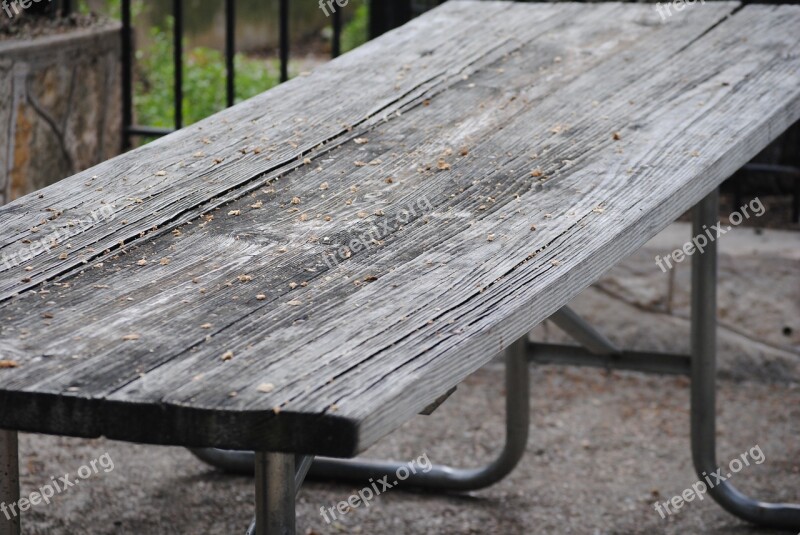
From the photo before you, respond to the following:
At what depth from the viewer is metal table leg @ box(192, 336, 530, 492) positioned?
270cm

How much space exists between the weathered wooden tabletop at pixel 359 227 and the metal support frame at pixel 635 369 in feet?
1.69

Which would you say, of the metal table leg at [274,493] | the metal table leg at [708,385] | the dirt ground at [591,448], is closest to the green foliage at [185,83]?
the dirt ground at [591,448]

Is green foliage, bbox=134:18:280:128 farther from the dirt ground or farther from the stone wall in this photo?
the dirt ground

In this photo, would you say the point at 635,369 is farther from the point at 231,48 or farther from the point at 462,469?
the point at 231,48

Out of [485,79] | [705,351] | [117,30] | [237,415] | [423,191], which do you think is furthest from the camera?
[117,30]

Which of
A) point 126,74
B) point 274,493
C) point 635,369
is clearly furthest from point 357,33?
point 274,493

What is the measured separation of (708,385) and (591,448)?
2.02 ft

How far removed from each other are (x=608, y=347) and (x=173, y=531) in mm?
1100

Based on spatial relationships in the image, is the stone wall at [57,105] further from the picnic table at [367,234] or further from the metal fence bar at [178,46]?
the picnic table at [367,234]

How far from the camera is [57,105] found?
321cm

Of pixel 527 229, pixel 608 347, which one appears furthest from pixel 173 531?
pixel 527 229

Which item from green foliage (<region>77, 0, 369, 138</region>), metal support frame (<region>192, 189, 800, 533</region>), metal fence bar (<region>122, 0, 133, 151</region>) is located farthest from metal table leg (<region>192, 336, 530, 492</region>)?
green foliage (<region>77, 0, 369, 138</region>)

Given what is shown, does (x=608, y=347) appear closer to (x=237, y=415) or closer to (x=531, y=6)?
(x=531, y=6)

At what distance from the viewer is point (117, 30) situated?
137 inches
